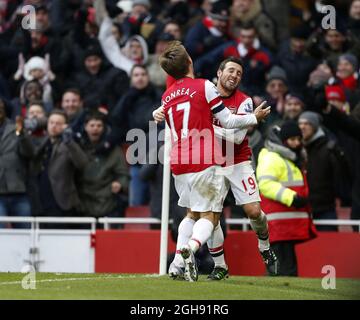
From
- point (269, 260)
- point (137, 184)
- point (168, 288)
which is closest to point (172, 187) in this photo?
point (137, 184)

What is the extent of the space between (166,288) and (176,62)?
2.39m

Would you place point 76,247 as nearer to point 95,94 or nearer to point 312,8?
point 95,94

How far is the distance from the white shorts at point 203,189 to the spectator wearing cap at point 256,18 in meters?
8.66

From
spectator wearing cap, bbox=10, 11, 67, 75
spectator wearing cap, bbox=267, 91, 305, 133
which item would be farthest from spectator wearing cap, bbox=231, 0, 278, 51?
spectator wearing cap, bbox=10, 11, 67, 75

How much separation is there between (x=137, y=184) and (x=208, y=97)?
651 cm

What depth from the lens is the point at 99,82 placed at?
2205 centimetres

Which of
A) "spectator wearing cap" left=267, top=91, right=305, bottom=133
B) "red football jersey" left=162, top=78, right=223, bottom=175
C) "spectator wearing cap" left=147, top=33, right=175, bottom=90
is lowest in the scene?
"red football jersey" left=162, top=78, right=223, bottom=175

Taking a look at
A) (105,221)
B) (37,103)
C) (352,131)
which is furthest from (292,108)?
(37,103)

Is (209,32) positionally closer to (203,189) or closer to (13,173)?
(13,173)

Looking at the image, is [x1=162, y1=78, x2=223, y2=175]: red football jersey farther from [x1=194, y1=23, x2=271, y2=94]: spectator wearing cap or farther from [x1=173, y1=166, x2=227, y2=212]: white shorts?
[x1=194, y1=23, x2=271, y2=94]: spectator wearing cap

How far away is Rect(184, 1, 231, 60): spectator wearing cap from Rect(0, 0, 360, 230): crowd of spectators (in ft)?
0.08

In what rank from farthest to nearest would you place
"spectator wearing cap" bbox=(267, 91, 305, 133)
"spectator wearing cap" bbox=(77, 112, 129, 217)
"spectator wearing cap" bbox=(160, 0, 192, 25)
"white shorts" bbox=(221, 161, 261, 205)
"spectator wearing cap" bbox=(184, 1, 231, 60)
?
"spectator wearing cap" bbox=(160, 0, 192, 25) → "spectator wearing cap" bbox=(184, 1, 231, 60) → "spectator wearing cap" bbox=(77, 112, 129, 217) → "spectator wearing cap" bbox=(267, 91, 305, 133) → "white shorts" bbox=(221, 161, 261, 205)

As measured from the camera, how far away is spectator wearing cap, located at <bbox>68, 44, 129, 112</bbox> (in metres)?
21.8
